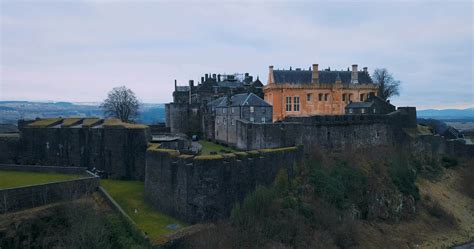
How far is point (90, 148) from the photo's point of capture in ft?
84.8

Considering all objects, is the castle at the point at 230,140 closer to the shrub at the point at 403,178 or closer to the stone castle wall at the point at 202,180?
the stone castle wall at the point at 202,180

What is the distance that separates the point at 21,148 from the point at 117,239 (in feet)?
46.5

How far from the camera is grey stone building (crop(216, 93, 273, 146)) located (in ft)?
94.0

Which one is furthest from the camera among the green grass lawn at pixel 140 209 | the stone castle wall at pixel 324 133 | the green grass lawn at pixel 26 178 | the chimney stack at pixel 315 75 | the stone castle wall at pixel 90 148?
the chimney stack at pixel 315 75

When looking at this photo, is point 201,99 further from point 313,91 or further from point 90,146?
point 90,146

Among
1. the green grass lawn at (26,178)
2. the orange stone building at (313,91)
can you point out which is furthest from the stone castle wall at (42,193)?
the orange stone building at (313,91)

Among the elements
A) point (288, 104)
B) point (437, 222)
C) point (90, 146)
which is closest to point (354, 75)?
point (288, 104)

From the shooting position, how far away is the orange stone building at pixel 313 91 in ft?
112

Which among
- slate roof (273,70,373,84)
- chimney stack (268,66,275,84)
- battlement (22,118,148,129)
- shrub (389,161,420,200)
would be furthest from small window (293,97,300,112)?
battlement (22,118,148,129)

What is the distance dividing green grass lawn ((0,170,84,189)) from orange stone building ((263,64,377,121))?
18656mm

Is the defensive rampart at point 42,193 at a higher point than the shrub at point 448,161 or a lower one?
higher

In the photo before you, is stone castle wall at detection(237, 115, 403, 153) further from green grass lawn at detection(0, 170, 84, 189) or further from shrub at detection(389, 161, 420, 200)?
green grass lawn at detection(0, 170, 84, 189)

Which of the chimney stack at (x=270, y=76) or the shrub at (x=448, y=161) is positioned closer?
the shrub at (x=448, y=161)

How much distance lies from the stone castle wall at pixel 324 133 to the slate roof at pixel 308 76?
682 cm
